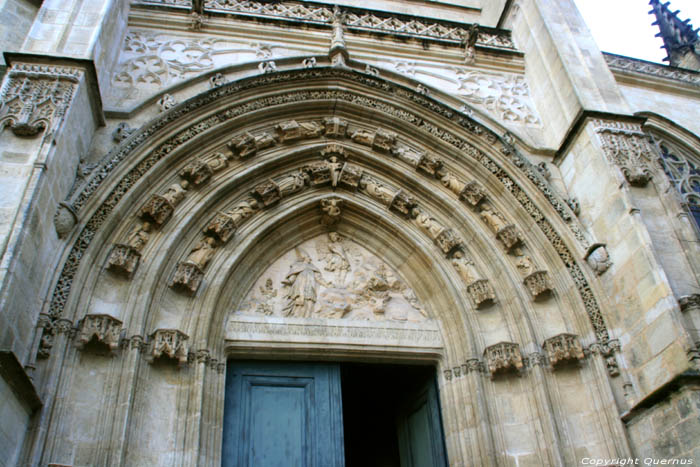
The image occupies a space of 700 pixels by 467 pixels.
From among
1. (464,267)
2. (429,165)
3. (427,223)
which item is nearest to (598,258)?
(464,267)

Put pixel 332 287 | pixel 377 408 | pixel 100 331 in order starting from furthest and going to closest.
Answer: pixel 377 408
pixel 332 287
pixel 100 331

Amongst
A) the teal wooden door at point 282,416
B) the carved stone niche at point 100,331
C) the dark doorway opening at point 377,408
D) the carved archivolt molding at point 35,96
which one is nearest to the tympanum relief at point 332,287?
the teal wooden door at point 282,416

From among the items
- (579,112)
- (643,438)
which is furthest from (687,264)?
(579,112)

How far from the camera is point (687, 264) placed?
6387 millimetres

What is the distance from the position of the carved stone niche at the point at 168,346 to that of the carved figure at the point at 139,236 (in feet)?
3.31

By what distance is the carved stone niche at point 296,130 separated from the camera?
315 inches

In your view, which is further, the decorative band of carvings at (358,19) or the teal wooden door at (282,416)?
the decorative band of carvings at (358,19)

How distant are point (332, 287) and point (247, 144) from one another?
2111 millimetres

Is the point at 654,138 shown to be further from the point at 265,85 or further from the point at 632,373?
the point at 265,85

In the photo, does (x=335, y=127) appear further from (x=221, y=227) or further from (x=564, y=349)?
(x=564, y=349)

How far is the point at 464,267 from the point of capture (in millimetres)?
7551

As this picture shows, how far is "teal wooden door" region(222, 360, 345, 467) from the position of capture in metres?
6.42

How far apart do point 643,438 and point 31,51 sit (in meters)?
7.34

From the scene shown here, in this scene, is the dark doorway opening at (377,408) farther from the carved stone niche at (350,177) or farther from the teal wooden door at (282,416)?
the carved stone niche at (350,177)
